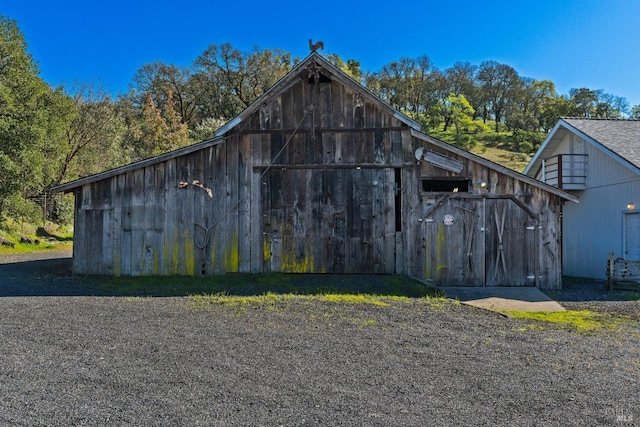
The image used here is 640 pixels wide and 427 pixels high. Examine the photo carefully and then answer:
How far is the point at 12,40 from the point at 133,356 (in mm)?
26789

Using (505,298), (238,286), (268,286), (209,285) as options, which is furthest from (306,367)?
(505,298)

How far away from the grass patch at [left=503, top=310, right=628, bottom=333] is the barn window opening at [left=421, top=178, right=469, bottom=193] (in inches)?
166

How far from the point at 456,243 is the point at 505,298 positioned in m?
2.09

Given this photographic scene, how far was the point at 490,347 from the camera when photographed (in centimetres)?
614

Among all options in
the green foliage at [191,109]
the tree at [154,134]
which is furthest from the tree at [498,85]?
the tree at [154,134]

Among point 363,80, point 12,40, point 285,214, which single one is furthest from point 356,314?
point 363,80

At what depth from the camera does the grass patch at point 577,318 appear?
24.8 ft

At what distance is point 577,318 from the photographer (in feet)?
27.2

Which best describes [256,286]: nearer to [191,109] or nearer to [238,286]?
[238,286]

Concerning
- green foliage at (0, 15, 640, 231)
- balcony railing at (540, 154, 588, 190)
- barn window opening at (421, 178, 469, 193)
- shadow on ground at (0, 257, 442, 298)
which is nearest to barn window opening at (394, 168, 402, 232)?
barn window opening at (421, 178, 469, 193)

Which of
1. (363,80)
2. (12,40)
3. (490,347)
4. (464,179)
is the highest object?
(363,80)

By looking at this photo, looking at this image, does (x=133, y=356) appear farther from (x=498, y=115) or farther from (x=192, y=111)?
(x=498, y=115)

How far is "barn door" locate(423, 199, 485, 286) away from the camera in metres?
11.8

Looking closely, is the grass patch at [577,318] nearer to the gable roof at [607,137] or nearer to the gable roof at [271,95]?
the gable roof at [271,95]
